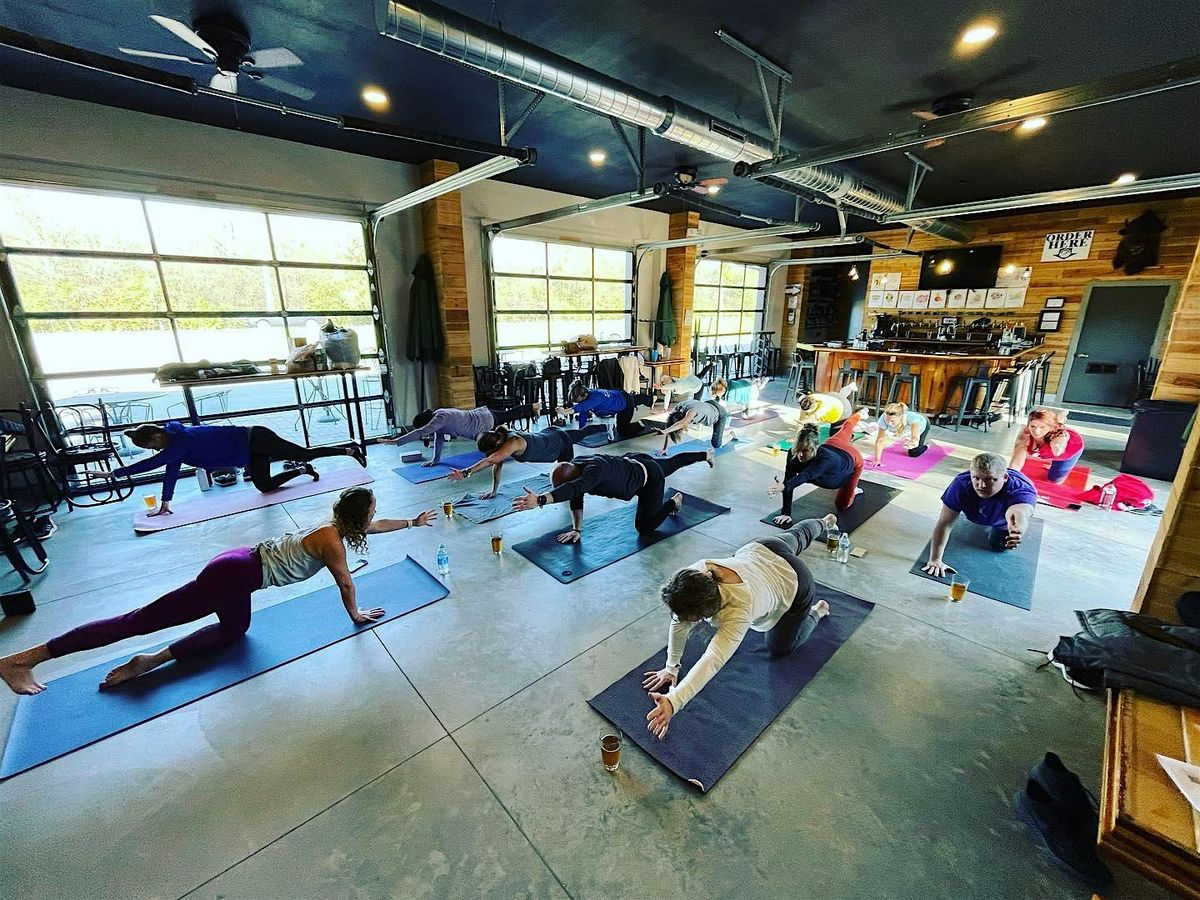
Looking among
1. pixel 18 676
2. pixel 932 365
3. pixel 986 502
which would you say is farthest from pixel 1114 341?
pixel 18 676

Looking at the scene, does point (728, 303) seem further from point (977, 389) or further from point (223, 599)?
point (223, 599)

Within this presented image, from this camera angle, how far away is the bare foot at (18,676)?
2.28 m

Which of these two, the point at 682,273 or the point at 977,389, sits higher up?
the point at 682,273

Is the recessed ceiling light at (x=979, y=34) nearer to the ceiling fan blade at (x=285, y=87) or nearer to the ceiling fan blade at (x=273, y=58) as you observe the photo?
the ceiling fan blade at (x=273, y=58)

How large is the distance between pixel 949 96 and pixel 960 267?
7.73 meters

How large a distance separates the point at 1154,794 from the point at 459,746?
2.50 meters

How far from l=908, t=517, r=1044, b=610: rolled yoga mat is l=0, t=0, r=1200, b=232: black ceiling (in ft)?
12.9

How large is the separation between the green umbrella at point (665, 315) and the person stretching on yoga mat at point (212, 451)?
25.6 ft

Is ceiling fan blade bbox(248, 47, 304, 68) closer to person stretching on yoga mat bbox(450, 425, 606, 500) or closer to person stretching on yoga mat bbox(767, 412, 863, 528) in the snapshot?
person stretching on yoga mat bbox(450, 425, 606, 500)

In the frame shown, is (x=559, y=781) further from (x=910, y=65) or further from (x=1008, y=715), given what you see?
(x=910, y=65)

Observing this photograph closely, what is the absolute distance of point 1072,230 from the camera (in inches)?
365

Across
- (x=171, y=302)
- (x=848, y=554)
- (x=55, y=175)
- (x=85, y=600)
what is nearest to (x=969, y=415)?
(x=848, y=554)

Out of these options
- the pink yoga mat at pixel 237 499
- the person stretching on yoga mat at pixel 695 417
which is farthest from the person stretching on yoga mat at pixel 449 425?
the person stretching on yoga mat at pixel 695 417

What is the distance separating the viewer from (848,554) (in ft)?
13.1
